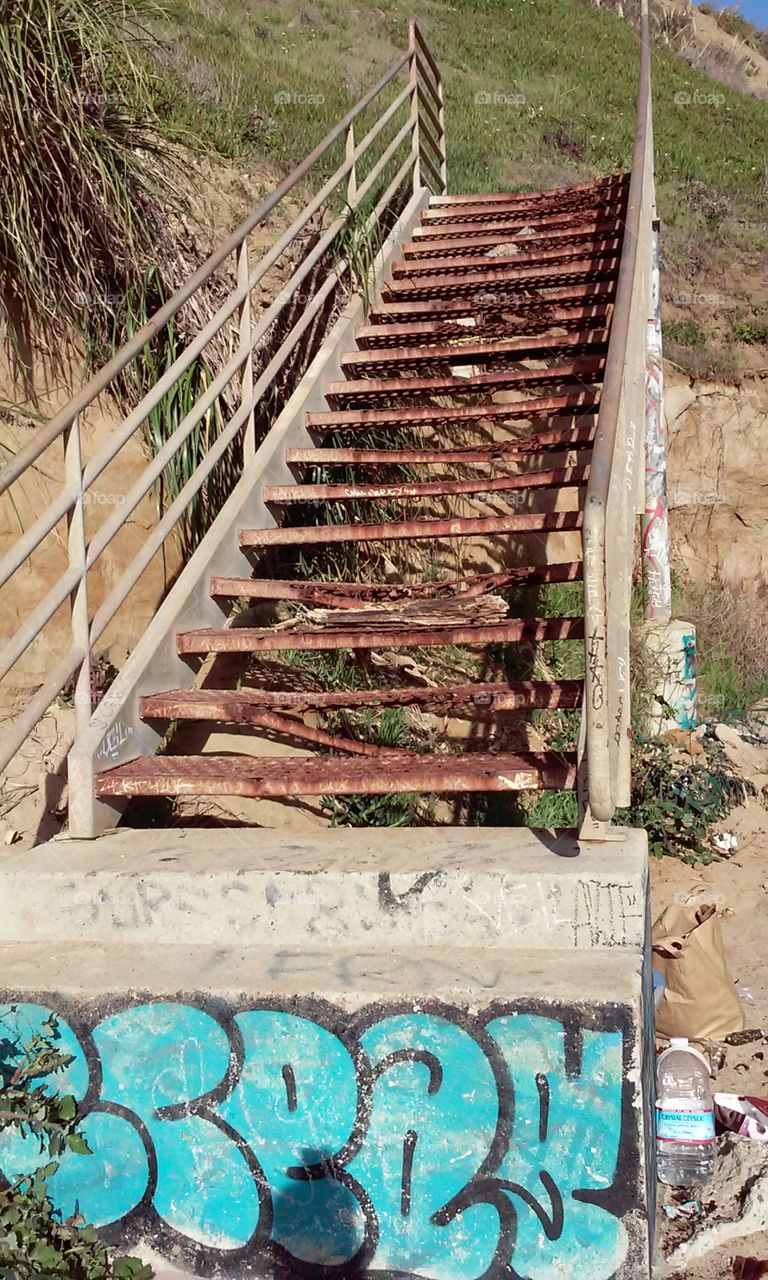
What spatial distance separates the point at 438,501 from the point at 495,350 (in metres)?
2.24

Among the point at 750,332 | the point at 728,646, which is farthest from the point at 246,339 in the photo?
the point at 750,332

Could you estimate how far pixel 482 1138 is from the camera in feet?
8.69

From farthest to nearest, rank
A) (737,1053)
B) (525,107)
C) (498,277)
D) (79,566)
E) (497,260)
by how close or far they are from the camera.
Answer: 1. (525,107)
2. (497,260)
3. (498,277)
4. (737,1053)
5. (79,566)

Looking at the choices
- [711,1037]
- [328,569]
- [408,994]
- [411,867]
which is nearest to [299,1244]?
[408,994]

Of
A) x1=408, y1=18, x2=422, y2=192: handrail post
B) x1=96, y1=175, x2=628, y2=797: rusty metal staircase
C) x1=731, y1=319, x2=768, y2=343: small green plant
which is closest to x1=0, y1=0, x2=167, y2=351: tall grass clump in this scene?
x1=96, y1=175, x2=628, y2=797: rusty metal staircase

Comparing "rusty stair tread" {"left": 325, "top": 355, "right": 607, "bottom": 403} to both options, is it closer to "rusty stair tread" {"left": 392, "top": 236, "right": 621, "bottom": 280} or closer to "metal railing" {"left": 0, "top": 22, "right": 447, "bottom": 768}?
"metal railing" {"left": 0, "top": 22, "right": 447, "bottom": 768}

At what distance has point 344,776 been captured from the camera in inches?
127

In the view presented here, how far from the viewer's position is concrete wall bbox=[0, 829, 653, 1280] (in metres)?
2.59

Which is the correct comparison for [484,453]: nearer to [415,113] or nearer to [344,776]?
[344,776]

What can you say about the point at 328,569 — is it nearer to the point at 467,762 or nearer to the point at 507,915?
the point at 467,762

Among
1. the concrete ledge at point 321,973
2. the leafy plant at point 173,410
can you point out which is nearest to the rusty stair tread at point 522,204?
the leafy plant at point 173,410

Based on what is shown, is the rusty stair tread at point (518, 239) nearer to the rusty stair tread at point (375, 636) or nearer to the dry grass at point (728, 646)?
the dry grass at point (728, 646)


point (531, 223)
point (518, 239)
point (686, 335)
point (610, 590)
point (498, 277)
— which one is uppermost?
point (686, 335)

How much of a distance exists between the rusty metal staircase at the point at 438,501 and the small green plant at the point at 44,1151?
78 centimetres
